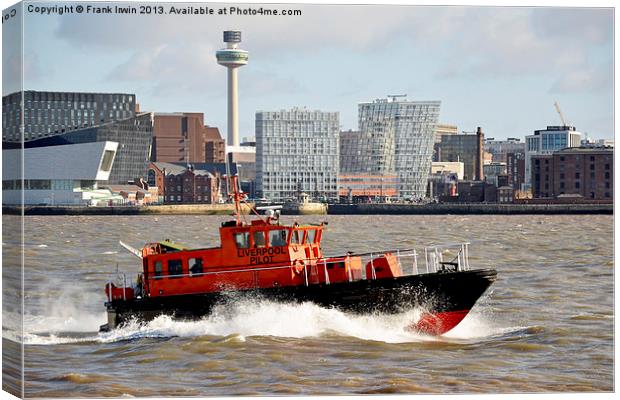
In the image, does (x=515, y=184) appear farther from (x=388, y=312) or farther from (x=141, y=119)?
(x=388, y=312)

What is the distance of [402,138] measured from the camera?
7781 inches

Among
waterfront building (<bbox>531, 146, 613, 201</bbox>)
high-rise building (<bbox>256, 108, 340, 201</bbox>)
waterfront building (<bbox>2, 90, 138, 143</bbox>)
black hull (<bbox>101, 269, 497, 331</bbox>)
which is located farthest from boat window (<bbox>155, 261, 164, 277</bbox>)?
high-rise building (<bbox>256, 108, 340, 201</bbox>)

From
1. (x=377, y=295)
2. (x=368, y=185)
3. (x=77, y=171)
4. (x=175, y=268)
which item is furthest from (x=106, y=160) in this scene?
(x=377, y=295)

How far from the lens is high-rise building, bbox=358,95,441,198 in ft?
612

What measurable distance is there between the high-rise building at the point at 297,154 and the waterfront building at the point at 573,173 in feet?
177

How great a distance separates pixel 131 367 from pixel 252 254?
14.3 ft

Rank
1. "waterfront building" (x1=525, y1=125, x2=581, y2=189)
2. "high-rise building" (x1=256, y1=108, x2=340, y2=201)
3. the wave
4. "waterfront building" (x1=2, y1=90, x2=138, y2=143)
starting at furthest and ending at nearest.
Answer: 1. "high-rise building" (x1=256, y1=108, x2=340, y2=201)
2. "waterfront building" (x1=525, y1=125, x2=581, y2=189)
3. the wave
4. "waterfront building" (x1=2, y1=90, x2=138, y2=143)

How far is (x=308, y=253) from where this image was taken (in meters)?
25.5

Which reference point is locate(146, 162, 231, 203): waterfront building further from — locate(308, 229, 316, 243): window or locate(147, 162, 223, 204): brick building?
locate(308, 229, 316, 243): window

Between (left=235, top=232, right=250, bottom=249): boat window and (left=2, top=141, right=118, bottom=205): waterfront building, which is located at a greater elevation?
(left=2, top=141, right=118, bottom=205): waterfront building

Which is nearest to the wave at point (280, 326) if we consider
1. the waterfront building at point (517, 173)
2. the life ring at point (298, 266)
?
the life ring at point (298, 266)

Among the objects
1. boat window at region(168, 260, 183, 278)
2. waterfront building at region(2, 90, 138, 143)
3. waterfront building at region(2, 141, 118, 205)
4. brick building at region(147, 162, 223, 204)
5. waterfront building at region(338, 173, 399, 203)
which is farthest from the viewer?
waterfront building at region(338, 173, 399, 203)

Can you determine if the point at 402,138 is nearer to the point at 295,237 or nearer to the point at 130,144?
the point at 130,144

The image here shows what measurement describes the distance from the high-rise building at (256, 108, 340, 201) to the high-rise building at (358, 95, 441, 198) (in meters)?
7.37
